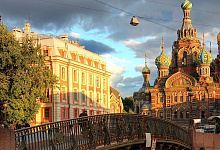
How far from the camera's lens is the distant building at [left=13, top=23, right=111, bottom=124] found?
5250 centimetres

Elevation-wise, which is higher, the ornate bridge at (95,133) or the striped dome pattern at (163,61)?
the striped dome pattern at (163,61)

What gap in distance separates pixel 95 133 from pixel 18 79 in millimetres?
19463

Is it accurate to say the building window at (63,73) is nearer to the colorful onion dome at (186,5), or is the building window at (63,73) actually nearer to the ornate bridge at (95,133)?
the ornate bridge at (95,133)

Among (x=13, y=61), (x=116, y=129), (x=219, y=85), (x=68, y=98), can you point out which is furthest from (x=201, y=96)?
(x=116, y=129)

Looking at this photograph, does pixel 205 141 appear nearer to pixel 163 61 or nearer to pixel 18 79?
pixel 18 79

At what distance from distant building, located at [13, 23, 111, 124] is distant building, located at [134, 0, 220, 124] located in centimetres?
3039

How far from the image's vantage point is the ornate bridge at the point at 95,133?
52.2 feet

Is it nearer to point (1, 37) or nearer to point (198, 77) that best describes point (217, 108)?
point (198, 77)

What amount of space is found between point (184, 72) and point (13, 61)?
66416 mm

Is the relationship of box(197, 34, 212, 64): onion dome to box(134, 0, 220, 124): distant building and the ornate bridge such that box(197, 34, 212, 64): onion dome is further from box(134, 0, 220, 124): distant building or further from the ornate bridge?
the ornate bridge

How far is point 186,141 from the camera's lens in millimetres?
32031

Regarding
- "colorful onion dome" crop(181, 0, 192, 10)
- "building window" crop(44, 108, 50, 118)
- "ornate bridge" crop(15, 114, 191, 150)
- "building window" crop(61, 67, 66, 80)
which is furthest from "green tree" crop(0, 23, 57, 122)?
"colorful onion dome" crop(181, 0, 192, 10)

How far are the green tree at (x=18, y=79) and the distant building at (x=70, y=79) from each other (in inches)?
385

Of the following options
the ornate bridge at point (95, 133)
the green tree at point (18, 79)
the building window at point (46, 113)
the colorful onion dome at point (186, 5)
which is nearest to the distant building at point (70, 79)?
the building window at point (46, 113)
